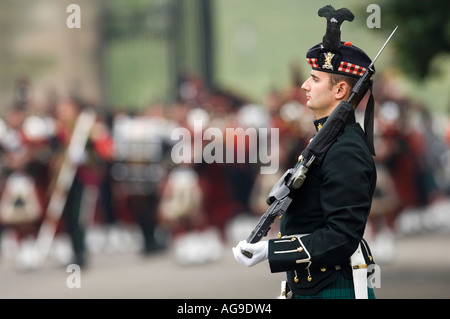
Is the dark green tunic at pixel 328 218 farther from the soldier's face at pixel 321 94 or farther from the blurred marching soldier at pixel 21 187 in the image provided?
the blurred marching soldier at pixel 21 187

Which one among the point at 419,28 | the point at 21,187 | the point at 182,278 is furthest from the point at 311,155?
the point at 21,187

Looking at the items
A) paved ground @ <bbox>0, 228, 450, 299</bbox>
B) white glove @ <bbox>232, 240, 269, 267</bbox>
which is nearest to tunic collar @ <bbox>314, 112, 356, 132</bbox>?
white glove @ <bbox>232, 240, 269, 267</bbox>

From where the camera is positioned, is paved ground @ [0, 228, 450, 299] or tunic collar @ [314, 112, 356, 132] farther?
paved ground @ [0, 228, 450, 299]

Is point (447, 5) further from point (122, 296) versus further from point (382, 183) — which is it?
point (382, 183)

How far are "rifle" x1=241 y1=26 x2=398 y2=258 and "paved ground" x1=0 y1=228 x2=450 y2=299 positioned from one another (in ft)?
16.1

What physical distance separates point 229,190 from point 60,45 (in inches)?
265

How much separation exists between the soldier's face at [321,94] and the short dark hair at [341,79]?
0.01 metres

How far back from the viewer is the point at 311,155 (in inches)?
169

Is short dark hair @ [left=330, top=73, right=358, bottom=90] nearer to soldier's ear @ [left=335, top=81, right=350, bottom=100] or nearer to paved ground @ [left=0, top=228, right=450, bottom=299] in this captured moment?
soldier's ear @ [left=335, top=81, right=350, bottom=100]

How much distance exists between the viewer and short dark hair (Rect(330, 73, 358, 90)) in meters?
4.41

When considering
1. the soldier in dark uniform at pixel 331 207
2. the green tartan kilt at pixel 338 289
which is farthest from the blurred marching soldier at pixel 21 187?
the green tartan kilt at pixel 338 289

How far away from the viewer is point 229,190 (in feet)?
49.4

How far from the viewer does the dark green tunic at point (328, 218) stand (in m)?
4.19

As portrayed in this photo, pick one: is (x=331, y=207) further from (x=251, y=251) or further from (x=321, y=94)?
(x=321, y=94)
